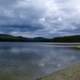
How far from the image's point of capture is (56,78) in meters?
19.7

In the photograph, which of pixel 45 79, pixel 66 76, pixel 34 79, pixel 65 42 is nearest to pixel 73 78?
pixel 66 76

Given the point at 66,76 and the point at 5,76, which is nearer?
the point at 66,76

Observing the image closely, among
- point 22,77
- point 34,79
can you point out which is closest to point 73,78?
point 34,79

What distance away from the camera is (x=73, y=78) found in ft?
62.0

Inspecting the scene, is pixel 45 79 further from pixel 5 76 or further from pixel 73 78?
pixel 5 76

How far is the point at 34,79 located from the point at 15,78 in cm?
179

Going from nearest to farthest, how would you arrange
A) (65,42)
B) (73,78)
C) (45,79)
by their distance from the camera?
(73,78), (45,79), (65,42)

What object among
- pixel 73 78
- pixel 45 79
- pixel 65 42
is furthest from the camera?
pixel 65 42

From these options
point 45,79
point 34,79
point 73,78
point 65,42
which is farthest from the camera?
point 65,42

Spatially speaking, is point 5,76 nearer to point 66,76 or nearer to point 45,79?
point 45,79

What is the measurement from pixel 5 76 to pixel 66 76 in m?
6.45

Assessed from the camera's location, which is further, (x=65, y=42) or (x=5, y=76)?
(x=65, y=42)

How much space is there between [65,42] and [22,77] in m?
171

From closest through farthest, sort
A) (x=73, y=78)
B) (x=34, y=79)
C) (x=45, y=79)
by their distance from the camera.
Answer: (x=73, y=78) < (x=45, y=79) < (x=34, y=79)
